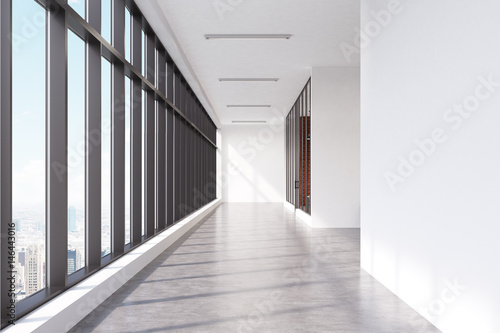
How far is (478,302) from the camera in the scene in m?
3.48

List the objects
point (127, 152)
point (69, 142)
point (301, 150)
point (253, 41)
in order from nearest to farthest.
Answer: point (69, 142), point (127, 152), point (253, 41), point (301, 150)

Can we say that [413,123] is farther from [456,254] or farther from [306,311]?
[306,311]

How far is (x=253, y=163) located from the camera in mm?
26938

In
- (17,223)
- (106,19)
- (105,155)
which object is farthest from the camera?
(106,19)

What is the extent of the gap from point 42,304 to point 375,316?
2839 mm

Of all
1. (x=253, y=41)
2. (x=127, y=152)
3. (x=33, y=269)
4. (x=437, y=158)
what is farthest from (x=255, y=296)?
(x=253, y=41)

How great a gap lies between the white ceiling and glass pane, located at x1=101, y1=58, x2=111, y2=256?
1.69m

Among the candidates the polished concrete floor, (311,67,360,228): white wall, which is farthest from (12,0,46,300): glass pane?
(311,67,360,228): white wall

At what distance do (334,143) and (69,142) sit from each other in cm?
838

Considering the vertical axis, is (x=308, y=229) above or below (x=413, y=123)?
below

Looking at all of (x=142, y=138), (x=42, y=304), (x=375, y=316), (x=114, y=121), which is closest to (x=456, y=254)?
(x=375, y=316)

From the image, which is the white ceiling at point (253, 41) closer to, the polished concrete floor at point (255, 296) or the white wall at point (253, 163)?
the polished concrete floor at point (255, 296)

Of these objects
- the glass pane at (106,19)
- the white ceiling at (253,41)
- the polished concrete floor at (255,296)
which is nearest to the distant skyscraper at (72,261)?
the polished concrete floor at (255,296)

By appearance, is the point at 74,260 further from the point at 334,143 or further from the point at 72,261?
the point at 334,143
